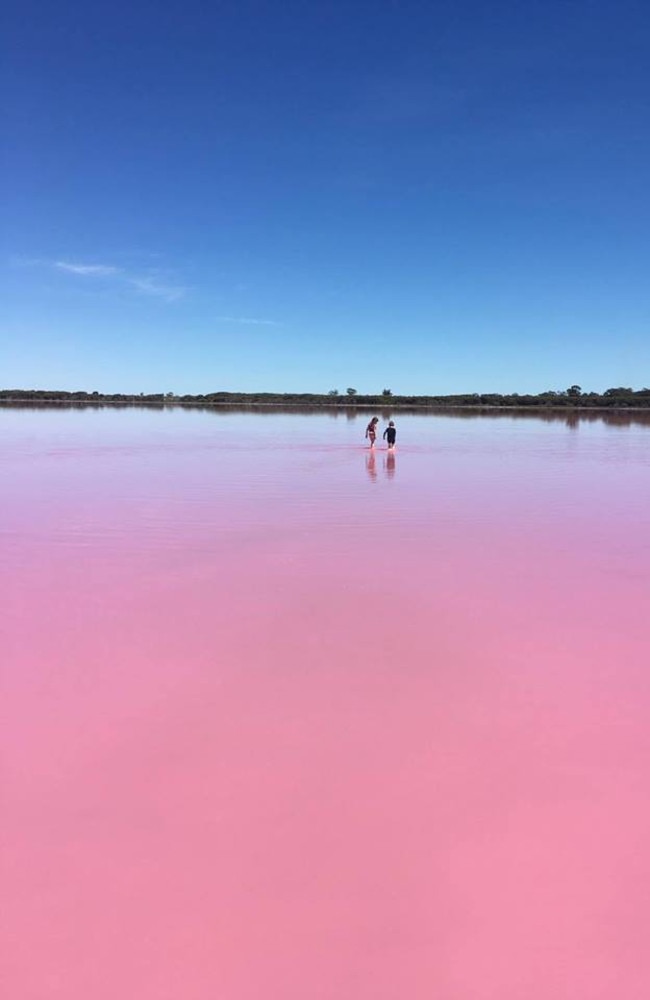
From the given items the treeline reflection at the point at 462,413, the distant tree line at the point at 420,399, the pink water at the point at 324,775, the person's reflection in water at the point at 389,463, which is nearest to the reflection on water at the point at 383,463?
the person's reflection in water at the point at 389,463

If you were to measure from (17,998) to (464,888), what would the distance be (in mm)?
1510

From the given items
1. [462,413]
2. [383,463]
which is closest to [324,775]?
[383,463]

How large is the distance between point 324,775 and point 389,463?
51.3 feet

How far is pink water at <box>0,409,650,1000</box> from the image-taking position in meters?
2.33

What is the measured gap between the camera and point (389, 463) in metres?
18.7

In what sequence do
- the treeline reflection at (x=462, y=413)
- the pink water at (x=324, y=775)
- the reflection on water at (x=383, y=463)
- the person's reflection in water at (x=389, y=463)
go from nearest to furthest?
the pink water at (x=324, y=775)
the reflection on water at (x=383, y=463)
the person's reflection in water at (x=389, y=463)
the treeline reflection at (x=462, y=413)

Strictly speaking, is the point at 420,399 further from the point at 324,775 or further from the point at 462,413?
the point at 324,775

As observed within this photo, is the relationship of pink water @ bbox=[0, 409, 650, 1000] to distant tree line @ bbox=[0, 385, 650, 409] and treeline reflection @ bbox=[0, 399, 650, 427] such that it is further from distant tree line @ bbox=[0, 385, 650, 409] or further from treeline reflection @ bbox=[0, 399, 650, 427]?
distant tree line @ bbox=[0, 385, 650, 409]

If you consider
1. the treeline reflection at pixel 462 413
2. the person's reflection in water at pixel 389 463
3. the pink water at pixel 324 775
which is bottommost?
the pink water at pixel 324 775

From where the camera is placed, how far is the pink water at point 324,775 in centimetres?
233

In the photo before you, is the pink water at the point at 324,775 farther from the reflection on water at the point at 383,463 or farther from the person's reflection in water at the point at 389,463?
the person's reflection in water at the point at 389,463

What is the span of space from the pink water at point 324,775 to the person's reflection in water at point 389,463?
8.42 meters

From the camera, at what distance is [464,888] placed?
2.61 meters

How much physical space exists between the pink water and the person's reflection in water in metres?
8.42
